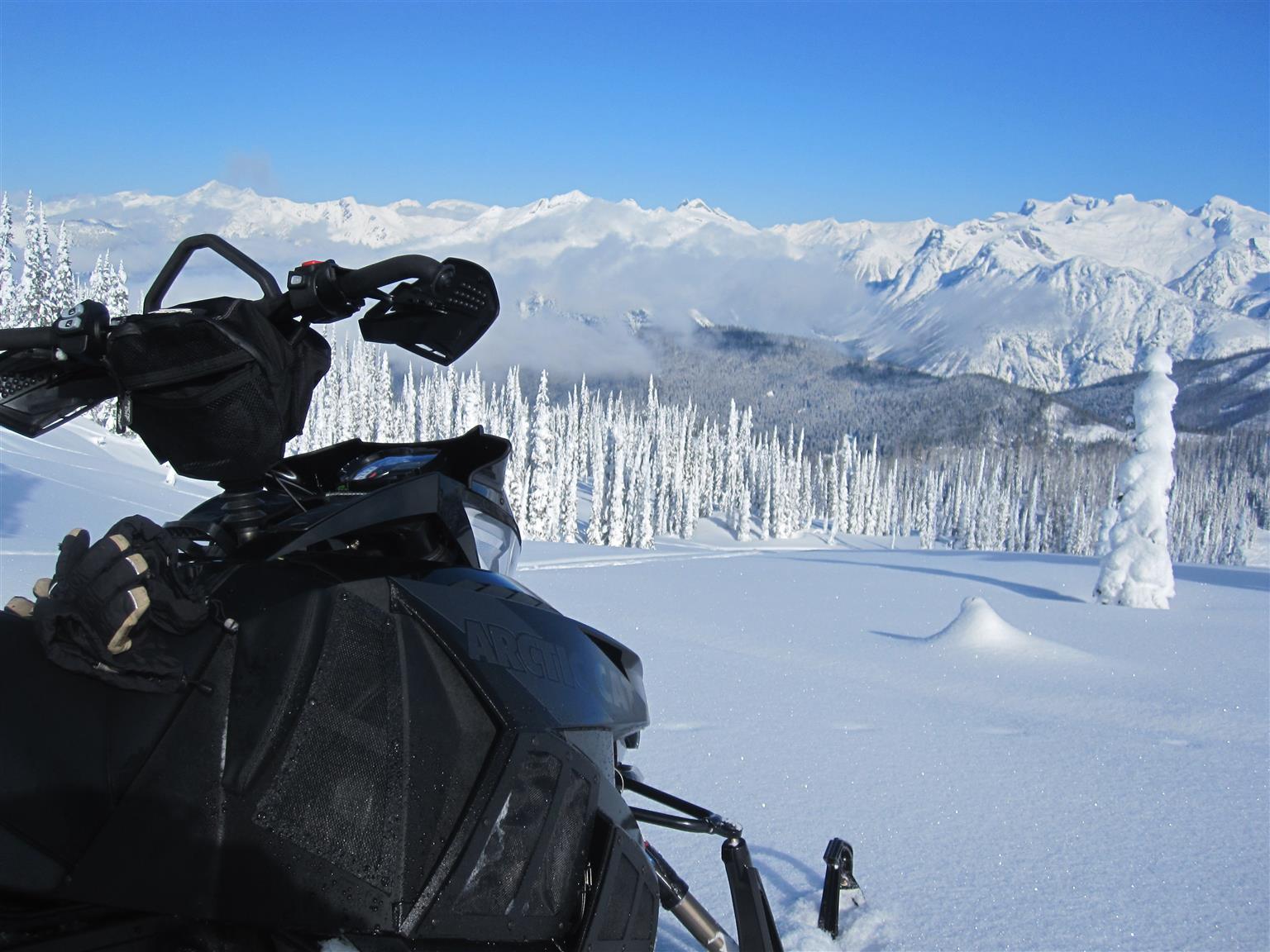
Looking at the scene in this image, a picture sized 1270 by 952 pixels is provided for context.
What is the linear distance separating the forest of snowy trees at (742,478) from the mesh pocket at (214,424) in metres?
52.7

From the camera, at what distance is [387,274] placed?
6.07ft

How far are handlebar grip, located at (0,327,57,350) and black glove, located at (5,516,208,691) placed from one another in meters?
0.53

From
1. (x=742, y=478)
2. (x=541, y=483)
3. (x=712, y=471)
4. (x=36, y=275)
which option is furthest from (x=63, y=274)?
(x=712, y=471)

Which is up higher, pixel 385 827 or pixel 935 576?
pixel 385 827

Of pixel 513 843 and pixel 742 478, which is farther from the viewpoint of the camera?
pixel 742 478

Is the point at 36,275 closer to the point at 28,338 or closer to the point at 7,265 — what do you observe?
the point at 7,265

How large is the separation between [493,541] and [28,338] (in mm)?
1025

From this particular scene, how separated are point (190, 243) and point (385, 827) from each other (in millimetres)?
1315

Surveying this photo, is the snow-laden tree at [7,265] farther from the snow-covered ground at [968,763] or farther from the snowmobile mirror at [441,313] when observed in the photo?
the snowmobile mirror at [441,313]

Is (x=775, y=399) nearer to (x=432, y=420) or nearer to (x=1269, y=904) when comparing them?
(x=432, y=420)

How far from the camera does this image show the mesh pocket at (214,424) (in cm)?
168

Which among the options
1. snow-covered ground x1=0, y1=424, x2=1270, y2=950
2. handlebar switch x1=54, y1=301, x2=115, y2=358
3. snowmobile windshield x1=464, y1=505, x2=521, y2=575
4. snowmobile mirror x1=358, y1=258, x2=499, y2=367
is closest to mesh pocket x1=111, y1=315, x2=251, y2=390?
handlebar switch x1=54, y1=301, x2=115, y2=358

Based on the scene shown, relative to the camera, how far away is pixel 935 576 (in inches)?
970

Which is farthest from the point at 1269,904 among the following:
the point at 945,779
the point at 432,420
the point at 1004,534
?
the point at 1004,534
